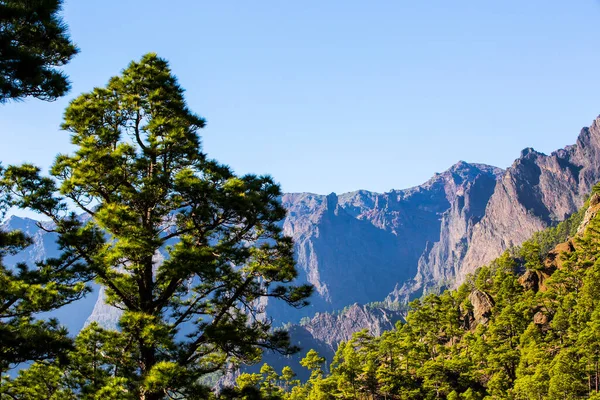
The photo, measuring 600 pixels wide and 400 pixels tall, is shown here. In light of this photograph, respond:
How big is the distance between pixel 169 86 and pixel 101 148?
8.73ft

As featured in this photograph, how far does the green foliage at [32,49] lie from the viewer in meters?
8.43

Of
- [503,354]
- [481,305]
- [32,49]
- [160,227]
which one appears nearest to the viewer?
[32,49]

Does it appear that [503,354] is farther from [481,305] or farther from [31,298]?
[31,298]

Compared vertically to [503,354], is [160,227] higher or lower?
higher

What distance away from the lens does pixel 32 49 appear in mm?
9164

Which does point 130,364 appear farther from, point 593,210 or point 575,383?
point 593,210

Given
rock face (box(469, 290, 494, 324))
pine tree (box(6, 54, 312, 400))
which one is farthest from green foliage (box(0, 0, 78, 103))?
rock face (box(469, 290, 494, 324))

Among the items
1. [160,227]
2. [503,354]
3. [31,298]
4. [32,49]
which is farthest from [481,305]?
[32,49]

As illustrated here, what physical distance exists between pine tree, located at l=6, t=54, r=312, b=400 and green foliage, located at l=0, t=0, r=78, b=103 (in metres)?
2.09

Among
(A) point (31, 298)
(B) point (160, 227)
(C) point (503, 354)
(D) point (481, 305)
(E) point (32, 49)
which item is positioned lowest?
(C) point (503, 354)

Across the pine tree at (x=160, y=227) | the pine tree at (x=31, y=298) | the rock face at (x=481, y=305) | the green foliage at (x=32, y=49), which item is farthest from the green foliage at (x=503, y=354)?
the green foliage at (x=32, y=49)

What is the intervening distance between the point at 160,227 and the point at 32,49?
5893mm

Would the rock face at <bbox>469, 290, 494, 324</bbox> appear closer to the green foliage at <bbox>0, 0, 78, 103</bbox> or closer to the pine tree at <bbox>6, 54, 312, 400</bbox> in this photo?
the pine tree at <bbox>6, 54, 312, 400</bbox>

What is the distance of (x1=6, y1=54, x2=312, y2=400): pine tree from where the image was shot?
1065 centimetres
